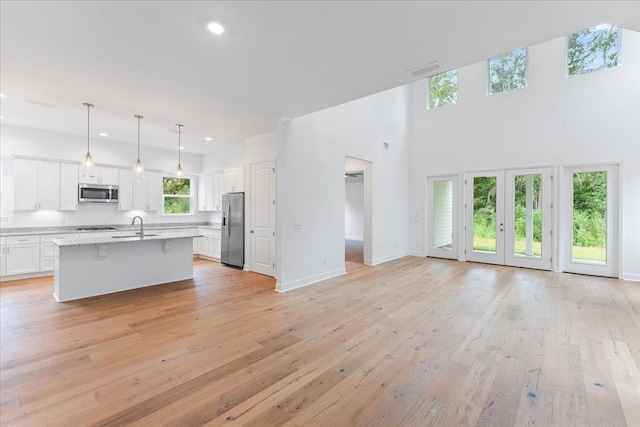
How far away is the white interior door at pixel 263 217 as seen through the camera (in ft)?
18.5

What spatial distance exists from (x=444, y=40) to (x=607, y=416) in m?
3.03

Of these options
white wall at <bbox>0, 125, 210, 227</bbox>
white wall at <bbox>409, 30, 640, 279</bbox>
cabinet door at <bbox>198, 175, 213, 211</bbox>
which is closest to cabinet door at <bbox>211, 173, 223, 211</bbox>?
cabinet door at <bbox>198, 175, 213, 211</bbox>

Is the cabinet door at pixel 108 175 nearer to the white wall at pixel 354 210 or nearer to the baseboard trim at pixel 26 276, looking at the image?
the baseboard trim at pixel 26 276

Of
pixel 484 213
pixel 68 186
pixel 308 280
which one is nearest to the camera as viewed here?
pixel 308 280

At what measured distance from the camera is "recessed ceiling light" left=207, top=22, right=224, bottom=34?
2.34 m

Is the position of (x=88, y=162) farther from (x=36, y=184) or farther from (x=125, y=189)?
(x=125, y=189)

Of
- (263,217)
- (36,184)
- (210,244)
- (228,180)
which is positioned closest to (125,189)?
(36,184)

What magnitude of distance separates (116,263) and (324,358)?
13.1 feet

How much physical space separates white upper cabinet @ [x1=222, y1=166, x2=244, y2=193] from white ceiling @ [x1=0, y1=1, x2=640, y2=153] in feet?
7.78

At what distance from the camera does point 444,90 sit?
784 cm

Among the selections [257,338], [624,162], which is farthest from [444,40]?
[624,162]

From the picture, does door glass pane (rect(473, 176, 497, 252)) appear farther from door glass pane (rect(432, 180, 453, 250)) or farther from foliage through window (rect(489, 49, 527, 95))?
foliage through window (rect(489, 49, 527, 95))

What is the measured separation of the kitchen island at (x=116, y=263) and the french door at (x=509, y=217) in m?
6.64

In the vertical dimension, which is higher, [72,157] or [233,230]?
[72,157]
